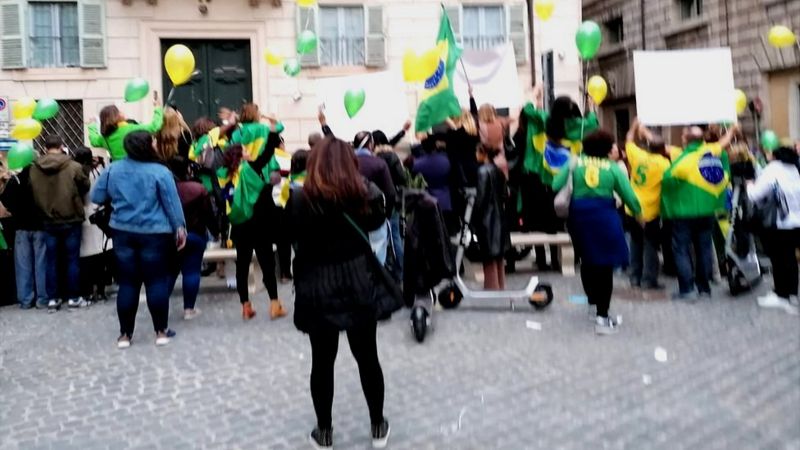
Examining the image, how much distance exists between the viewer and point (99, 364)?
6.21 m

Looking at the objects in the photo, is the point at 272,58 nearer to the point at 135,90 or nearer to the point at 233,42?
the point at 233,42

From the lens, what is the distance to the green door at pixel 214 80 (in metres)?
15.5

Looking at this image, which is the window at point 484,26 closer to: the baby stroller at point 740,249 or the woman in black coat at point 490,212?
the baby stroller at point 740,249

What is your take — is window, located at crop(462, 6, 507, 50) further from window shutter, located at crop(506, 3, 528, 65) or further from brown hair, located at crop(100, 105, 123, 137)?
brown hair, located at crop(100, 105, 123, 137)

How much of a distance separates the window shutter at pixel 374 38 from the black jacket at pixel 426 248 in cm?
926

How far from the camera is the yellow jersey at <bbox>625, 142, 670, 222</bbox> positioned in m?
8.33

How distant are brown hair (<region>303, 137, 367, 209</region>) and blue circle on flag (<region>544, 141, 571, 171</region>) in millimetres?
5059

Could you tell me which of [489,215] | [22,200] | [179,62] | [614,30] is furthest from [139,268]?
[614,30]

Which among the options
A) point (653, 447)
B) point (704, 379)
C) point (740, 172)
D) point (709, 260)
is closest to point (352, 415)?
point (653, 447)

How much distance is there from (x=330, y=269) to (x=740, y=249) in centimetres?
605

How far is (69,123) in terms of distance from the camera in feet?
48.5

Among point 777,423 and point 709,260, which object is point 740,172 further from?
point 777,423

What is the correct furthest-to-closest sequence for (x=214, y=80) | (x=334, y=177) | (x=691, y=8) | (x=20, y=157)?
(x=691, y=8), (x=214, y=80), (x=20, y=157), (x=334, y=177)

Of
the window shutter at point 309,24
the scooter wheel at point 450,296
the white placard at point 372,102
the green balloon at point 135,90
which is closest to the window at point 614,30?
the window shutter at point 309,24
